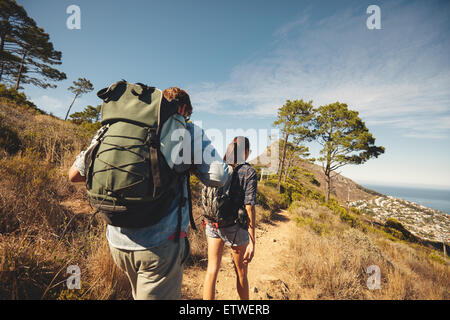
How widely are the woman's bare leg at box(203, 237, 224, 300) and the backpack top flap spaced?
1659 millimetres

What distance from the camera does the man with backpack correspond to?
3.00 feet

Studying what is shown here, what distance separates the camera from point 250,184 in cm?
201

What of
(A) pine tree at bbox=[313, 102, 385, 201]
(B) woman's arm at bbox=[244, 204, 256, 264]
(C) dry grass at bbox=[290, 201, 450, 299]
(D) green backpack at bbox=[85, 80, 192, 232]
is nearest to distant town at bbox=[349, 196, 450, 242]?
(A) pine tree at bbox=[313, 102, 385, 201]

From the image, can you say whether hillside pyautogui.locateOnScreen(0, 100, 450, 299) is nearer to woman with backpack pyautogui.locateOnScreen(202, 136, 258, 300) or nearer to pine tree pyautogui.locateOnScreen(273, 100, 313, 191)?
woman with backpack pyautogui.locateOnScreen(202, 136, 258, 300)


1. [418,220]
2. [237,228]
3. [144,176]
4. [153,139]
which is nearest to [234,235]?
[237,228]

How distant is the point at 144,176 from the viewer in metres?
0.92

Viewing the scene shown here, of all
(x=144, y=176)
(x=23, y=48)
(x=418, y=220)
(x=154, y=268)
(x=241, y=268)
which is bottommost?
(x=418, y=220)

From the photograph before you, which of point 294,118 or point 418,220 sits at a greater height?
point 294,118

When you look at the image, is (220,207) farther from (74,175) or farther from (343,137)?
(343,137)

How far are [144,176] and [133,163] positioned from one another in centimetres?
9

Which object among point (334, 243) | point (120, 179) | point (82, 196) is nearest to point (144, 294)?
point (120, 179)

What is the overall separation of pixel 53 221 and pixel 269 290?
378 centimetres

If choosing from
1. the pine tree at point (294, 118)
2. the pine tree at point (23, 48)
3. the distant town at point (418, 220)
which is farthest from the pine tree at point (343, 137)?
the pine tree at point (23, 48)
